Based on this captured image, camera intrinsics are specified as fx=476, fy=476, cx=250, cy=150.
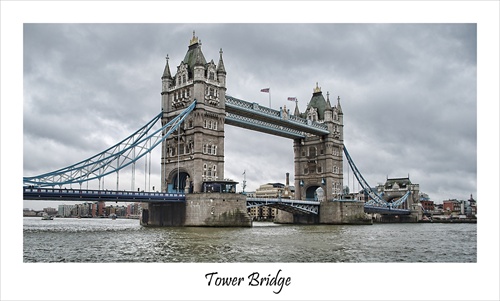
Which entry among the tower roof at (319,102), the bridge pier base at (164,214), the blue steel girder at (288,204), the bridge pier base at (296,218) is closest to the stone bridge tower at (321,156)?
the tower roof at (319,102)

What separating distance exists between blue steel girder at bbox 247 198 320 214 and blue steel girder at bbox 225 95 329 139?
13093 millimetres

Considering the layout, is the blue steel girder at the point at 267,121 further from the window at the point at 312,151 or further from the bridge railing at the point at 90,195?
the bridge railing at the point at 90,195

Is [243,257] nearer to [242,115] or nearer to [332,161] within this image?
[242,115]

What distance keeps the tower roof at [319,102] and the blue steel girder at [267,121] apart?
12.4 feet

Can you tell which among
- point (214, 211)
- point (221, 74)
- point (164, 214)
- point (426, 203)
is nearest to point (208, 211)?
point (214, 211)

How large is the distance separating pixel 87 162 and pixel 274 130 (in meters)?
39.3

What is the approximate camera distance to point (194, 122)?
217 ft

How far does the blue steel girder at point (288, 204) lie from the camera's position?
232 ft

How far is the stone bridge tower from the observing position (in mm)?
97312

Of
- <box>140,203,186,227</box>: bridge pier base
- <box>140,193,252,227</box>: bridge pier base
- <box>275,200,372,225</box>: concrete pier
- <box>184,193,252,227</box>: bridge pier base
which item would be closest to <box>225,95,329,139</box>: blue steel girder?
<box>275,200,372,225</box>: concrete pier

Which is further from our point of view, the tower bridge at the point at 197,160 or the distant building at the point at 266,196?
the distant building at the point at 266,196

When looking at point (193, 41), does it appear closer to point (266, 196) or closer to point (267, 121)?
point (267, 121)

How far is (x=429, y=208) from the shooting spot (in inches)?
6550
